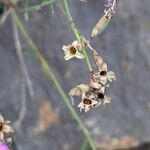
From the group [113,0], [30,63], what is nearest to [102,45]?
[30,63]

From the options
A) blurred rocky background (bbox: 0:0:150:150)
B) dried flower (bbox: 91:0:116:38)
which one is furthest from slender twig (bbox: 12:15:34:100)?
dried flower (bbox: 91:0:116:38)

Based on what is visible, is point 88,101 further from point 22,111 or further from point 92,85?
point 22,111

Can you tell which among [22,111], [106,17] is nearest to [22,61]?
[22,111]

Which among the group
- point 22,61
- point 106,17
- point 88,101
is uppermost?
point 22,61

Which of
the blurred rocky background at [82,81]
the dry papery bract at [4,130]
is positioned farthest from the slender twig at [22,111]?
the dry papery bract at [4,130]

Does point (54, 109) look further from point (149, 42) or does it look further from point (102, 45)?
point (149, 42)

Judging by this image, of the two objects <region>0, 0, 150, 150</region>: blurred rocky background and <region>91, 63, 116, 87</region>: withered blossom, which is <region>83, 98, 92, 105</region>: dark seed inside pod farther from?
<region>0, 0, 150, 150</region>: blurred rocky background

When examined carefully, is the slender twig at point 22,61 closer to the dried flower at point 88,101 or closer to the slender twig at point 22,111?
the slender twig at point 22,111

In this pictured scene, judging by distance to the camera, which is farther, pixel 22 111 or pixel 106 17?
pixel 22 111
